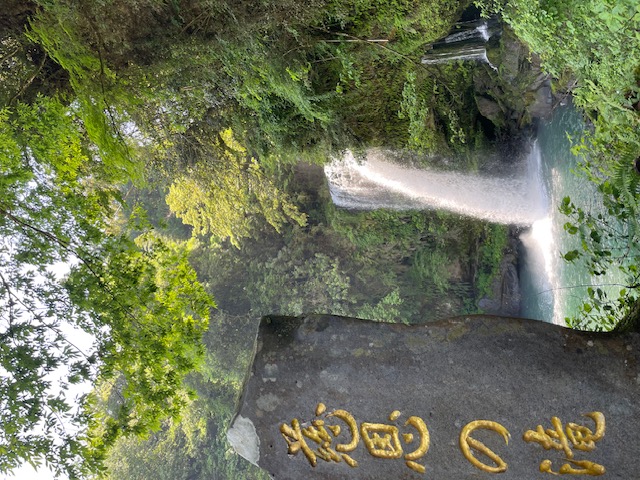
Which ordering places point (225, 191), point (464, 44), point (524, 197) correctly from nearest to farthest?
1. point (464, 44)
2. point (225, 191)
3. point (524, 197)

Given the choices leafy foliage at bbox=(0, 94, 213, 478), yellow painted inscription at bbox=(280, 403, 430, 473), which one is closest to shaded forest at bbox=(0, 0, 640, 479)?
leafy foliage at bbox=(0, 94, 213, 478)

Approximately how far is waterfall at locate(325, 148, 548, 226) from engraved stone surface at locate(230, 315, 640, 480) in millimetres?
6221

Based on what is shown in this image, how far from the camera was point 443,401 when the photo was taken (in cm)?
386

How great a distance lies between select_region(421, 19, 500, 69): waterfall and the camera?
25.9 ft

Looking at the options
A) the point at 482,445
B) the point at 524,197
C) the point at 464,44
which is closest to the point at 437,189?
the point at 524,197

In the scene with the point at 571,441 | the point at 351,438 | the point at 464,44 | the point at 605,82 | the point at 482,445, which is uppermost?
the point at 605,82

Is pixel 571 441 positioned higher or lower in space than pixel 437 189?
higher

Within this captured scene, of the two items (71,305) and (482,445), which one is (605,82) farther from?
(71,305)

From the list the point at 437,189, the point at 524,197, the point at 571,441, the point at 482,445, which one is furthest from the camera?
the point at 437,189

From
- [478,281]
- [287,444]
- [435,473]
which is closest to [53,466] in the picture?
[287,444]

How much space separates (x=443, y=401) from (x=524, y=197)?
24.1 ft

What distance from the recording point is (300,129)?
8078 mm

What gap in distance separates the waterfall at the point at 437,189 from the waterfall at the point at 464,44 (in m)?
2.23

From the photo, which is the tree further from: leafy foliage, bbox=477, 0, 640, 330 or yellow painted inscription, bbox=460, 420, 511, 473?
yellow painted inscription, bbox=460, 420, 511, 473
